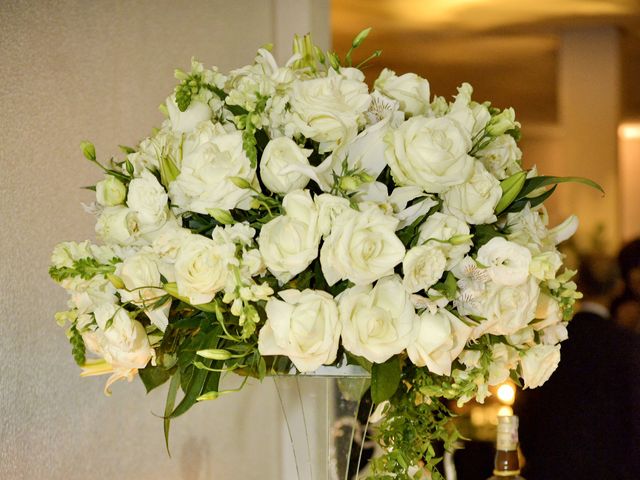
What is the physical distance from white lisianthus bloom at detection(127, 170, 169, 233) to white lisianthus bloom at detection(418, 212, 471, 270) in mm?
276

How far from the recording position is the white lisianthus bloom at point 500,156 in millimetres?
1062

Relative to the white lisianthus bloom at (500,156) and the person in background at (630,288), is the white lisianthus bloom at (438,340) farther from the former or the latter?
the person in background at (630,288)

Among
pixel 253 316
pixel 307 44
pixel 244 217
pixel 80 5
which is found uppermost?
pixel 80 5

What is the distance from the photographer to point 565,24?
546 centimetres

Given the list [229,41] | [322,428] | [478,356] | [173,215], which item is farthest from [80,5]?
[478,356]

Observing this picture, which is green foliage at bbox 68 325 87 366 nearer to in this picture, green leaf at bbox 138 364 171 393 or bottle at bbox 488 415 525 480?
green leaf at bbox 138 364 171 393

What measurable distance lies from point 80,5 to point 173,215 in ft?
2.46

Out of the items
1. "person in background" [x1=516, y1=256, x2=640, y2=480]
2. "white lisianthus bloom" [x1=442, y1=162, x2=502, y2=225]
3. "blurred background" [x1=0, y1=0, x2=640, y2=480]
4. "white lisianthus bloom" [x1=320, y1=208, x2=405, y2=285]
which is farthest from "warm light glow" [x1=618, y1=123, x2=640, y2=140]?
"white lisianthus bloom" [x1=320, y1=208, x2=405, y2=285]

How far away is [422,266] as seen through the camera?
0.92m

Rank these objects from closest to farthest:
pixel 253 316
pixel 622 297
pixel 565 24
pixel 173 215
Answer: pixel 253 316 → pixel 173 215 → pixel 622 297 → pixel 565 24

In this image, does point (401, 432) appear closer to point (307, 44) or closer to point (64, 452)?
point (307, 44)

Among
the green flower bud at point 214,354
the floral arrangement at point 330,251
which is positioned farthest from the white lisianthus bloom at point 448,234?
the green flower bud at point 214,354

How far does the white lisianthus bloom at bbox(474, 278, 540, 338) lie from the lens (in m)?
0.95

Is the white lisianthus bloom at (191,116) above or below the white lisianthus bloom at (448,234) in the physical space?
above
